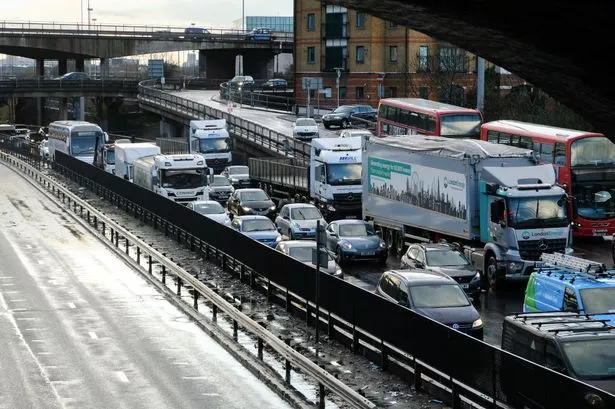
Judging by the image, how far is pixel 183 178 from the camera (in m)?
49.3

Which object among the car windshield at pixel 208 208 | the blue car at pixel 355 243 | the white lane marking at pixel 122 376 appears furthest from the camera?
the car windshield at pixel 208 208

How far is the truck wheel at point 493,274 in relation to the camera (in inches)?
1272

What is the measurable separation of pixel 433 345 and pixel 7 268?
20.5 meters

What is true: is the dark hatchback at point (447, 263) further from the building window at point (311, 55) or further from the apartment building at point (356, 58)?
the building window at point (311, 55)

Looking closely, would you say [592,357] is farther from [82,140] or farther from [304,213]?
[82,140]

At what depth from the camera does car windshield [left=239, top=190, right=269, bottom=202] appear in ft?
151

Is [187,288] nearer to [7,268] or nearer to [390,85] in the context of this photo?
[7,268]

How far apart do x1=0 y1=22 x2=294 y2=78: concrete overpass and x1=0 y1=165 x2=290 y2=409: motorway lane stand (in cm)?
8851

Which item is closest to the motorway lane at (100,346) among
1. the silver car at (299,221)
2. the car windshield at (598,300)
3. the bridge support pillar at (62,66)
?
the silver car at (299,221)

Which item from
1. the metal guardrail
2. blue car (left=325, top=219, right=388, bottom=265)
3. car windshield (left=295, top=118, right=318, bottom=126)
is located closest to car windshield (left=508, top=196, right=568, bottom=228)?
blue car (left=325, top=219, right=388, bottom=265)

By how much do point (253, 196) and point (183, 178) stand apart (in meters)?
4.37

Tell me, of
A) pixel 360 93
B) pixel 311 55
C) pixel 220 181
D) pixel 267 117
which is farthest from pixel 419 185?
pixel 311 55

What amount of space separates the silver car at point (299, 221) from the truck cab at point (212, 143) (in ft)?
80.9

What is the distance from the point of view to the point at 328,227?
3788cm
